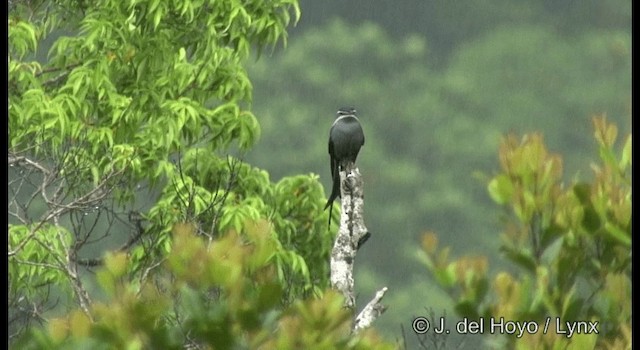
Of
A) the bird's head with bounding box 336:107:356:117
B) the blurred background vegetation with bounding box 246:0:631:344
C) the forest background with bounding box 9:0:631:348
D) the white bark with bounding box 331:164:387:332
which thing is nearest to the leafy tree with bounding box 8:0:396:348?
the bird's head with bounding box 336:107:356:117

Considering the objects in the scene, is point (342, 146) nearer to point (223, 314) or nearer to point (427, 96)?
point (223, 314)

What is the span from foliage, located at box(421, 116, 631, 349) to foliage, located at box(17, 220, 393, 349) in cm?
32

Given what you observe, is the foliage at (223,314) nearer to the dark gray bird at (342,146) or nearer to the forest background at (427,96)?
the dark gray bird at (342,146)

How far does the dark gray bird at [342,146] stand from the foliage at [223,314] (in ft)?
10.5

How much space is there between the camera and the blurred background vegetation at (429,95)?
24266 mm

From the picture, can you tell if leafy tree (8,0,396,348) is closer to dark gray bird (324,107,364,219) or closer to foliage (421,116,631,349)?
dark gray bird (324,107,364,219)

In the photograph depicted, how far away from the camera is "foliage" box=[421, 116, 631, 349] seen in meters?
2.96

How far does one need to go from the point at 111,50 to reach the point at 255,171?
3.58ft

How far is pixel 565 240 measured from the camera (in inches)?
117

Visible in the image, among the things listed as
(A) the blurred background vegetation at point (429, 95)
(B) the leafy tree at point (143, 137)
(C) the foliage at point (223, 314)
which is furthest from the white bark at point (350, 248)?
(A) the blurred background vegetation at point (429, 95)

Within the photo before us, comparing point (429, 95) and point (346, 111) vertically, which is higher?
point (429, 95)

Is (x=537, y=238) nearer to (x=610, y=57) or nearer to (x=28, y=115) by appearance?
(x=28, y=115)

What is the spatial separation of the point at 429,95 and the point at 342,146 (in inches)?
840

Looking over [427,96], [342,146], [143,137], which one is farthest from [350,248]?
[427,96]
